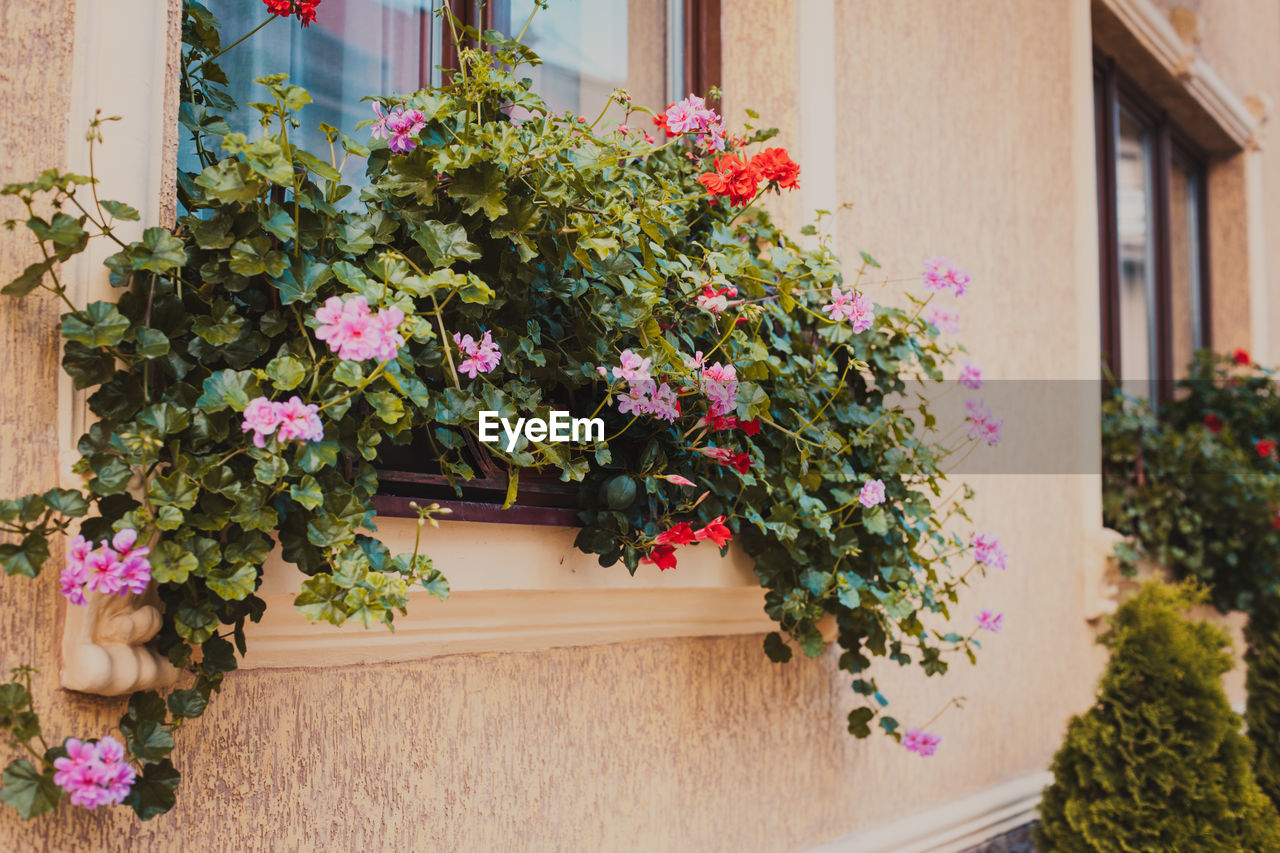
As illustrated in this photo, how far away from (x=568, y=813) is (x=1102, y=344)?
3.34 metres

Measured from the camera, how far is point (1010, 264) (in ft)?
10.2

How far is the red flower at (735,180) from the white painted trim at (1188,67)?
303 centimetres

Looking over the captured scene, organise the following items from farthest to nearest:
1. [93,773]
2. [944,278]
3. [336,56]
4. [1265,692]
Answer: [1265,692] → [944,278] → [336,56] → [93,773]

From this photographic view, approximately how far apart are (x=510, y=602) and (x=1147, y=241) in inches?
163

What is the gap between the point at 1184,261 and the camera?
198 inches

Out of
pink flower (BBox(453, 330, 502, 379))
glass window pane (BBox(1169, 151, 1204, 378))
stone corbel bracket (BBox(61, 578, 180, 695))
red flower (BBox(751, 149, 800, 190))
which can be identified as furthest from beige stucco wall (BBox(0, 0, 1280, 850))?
glass window pane (BBox(1169, 151, 1204, 378))

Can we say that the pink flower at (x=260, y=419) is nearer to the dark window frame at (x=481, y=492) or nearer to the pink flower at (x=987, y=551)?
the dark window frame at (x=481, y=492)

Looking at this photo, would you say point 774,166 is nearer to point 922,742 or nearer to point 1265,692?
point 922,742

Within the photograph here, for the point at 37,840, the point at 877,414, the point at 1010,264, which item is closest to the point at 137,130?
the point at 37,840

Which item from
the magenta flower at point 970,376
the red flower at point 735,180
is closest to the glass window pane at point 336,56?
the red flower at point 735,180

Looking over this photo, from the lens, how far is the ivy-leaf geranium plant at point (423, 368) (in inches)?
42.8

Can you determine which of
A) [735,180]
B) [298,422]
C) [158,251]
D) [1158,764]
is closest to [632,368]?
[735,180]

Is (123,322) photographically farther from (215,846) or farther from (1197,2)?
(1197,2)

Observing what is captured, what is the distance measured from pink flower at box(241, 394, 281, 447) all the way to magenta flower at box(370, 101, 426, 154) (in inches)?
18.6
